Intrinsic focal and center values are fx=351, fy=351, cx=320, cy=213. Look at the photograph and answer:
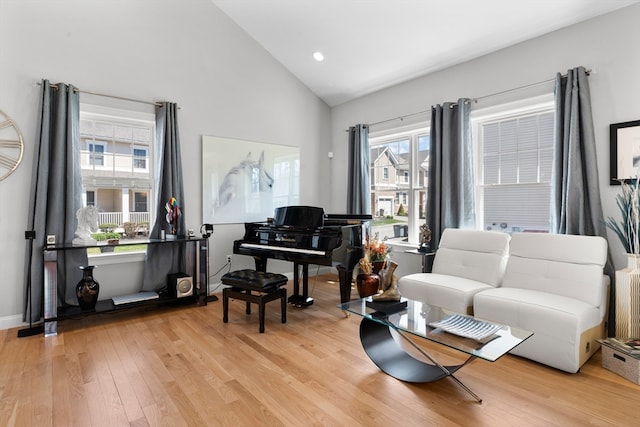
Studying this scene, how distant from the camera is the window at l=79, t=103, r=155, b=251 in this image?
13.0 feet

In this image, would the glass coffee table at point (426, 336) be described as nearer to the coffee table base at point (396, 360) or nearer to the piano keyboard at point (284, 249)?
the coffee table base at point (396, 360)

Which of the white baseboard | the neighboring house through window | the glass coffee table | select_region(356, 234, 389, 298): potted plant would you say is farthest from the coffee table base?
the white baseboard

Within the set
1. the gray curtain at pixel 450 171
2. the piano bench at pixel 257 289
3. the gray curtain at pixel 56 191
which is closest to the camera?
the piano bench at pixel 257 289

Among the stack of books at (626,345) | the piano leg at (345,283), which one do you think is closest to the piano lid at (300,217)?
the piano leg at (345,283)

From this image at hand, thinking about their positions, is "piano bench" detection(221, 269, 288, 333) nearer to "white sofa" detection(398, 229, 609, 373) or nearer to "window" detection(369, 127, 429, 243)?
"white sofa" detection(398, 229, 609, 373)

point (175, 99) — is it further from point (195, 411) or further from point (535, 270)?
point (535, 270)

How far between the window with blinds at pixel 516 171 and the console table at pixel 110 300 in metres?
3.49

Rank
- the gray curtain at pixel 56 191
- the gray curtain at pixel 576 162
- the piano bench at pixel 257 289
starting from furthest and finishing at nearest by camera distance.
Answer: the gray curtain at pixel 56 191
the piano bench at pixel 257 289
the gray curtain at pixel 576 162

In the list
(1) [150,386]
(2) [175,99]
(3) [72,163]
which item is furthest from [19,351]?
(2) [175,99]

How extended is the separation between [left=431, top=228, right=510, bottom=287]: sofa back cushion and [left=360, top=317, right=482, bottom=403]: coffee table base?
1277 millimetres

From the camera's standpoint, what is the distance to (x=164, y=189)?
4.20m

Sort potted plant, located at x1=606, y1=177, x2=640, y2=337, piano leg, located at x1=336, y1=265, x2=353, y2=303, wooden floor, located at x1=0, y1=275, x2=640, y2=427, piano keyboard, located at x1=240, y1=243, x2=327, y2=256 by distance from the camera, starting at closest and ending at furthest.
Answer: wooden floor, located at x1=0, y1=275, x2=640, y2=427, potted plant, located at x1=606, y1=177, x2=640, y2=337, piano keyboard, located at x1=240, y1=243, x2=327, y2=256, piano leg, located at x1=336, y1=265, x2=353, y2=303

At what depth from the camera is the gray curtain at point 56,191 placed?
3.43 m

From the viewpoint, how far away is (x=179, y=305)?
4.17 meters
